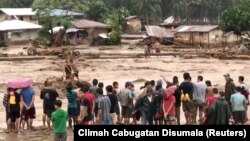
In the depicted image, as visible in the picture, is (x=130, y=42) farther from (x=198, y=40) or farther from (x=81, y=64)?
(x=81, y=64)

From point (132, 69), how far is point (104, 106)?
1977cm

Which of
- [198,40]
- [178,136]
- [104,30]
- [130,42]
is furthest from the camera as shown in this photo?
[104,30]

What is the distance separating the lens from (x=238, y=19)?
46.9 meters

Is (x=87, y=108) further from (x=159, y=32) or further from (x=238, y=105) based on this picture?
(x=159, y=32)

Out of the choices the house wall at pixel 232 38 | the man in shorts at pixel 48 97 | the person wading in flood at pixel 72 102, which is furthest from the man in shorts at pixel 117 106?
the house wall at pixel 232 38

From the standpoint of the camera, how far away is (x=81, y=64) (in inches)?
1361

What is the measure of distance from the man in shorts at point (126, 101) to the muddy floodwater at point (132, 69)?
1015cm

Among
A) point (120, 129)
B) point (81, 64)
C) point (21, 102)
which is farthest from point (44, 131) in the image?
point (81, 64)

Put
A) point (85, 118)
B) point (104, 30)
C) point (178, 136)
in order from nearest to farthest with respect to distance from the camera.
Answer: point (178, 136)
point (85, 118)
point (104, 30)

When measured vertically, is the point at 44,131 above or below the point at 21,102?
below

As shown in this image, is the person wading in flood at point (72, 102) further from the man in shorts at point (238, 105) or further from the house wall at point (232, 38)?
the house wall at point (232, 38)

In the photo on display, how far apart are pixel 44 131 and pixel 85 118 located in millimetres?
1825

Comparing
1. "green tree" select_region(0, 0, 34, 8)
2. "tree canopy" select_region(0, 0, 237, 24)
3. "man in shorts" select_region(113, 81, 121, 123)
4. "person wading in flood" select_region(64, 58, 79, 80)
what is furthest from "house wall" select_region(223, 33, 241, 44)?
"green tree" select_region(0, 0, 34, 8)

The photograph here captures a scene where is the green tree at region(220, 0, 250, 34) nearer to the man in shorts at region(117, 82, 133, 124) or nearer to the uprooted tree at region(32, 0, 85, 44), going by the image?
the uprooted tree at region(32, 0, 85, 44)
